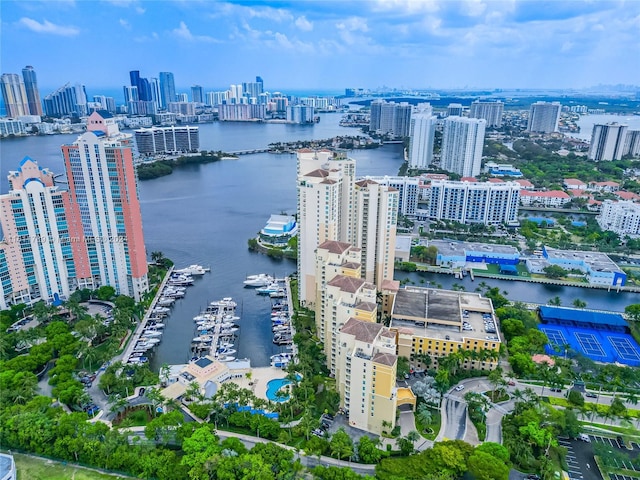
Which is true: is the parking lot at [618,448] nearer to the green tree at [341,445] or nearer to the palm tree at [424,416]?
the palm tree at [424,416]

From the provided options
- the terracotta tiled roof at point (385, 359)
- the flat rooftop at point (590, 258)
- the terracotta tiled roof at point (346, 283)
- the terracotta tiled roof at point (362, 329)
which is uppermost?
the terracotta tiled roof at point (346, 283)

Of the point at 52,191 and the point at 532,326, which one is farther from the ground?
the point at 52,191

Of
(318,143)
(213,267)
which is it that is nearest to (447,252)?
(213,267)

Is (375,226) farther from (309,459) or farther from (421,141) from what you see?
(421,141)

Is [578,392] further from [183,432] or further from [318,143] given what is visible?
[318,143]

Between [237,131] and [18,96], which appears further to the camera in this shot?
[237,131]

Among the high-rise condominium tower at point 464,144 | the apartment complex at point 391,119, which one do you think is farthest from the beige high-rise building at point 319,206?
the apartment complex at point 391,119

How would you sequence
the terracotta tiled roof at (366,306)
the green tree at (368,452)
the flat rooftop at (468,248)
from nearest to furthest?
the green tree at (368,452) → the terracotta tiled roof at (366,306) → the flat rooftop at (468,248)
